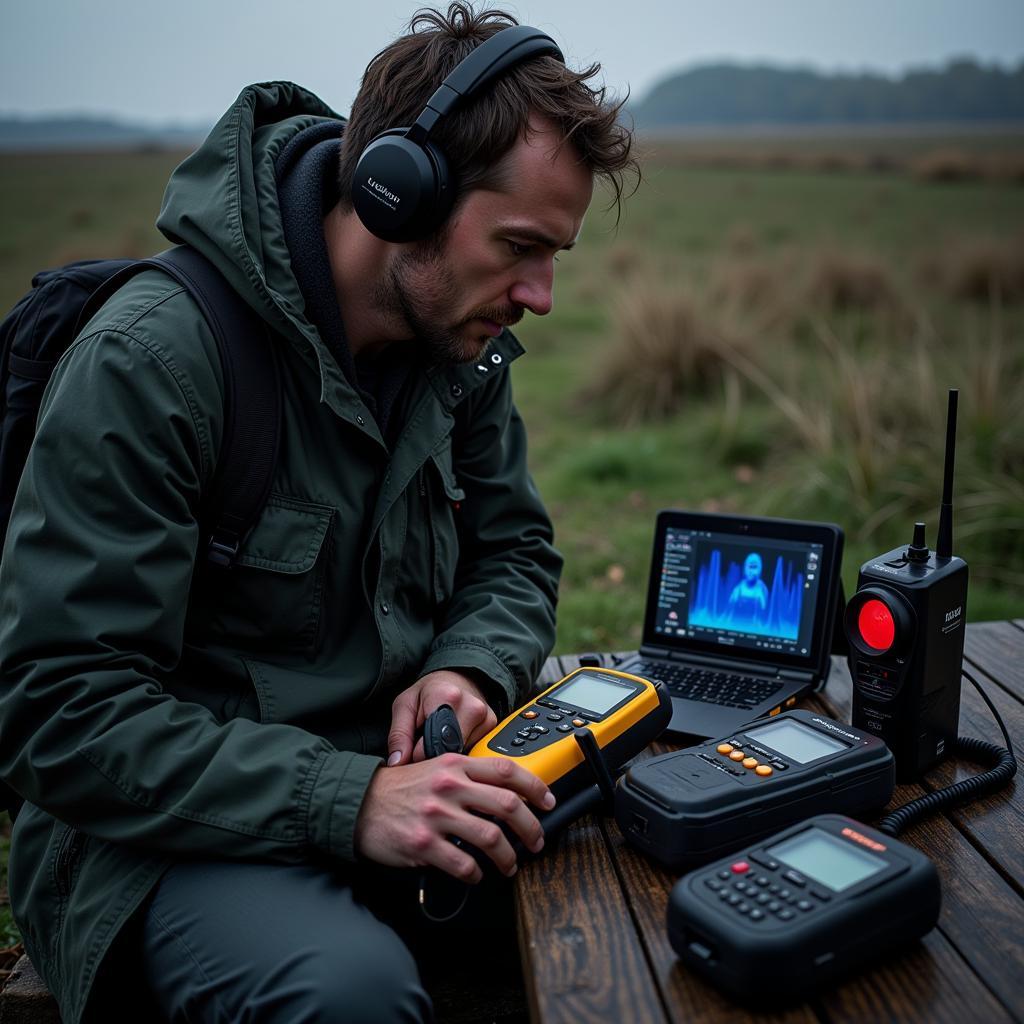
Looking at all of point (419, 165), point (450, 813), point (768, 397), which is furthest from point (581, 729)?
point (768, 397)

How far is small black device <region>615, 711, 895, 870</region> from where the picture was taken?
1.55 metres

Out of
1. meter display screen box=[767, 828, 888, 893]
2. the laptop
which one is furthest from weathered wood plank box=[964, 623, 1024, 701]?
meter display screen box=[767, 828, 888, 893]

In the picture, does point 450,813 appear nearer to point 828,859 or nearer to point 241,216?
point 828,859

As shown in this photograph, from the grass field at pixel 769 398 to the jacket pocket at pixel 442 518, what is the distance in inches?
34.4

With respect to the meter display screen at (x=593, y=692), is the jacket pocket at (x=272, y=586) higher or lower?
higher

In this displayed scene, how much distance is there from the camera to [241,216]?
1.98m

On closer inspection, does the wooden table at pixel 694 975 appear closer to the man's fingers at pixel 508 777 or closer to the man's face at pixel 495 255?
the man's fingers at pixel 508 777

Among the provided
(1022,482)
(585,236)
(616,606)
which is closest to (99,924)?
(616,606)

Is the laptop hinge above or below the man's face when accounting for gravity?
below

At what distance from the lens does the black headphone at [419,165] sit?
198 centimetres

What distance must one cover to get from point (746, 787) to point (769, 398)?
279 inches

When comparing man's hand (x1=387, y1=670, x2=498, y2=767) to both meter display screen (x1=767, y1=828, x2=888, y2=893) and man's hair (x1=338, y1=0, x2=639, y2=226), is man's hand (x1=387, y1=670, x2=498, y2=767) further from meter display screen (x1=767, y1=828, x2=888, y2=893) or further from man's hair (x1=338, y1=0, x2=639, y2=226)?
man's hair (x1=338, y1=0, x2=639, y2=226)

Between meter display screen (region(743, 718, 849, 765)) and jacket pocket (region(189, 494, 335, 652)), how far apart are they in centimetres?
88

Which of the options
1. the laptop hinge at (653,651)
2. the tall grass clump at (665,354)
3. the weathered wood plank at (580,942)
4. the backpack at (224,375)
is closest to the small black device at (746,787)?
the weathered wood plank at (580,942)
